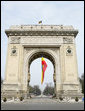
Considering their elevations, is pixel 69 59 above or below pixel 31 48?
below

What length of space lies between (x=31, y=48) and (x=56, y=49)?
469 cm

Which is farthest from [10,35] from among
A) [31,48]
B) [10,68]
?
[10,68]

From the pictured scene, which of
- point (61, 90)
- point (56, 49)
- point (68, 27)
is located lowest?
point (61, 90)

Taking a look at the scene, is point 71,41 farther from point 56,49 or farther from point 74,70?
point 74,70

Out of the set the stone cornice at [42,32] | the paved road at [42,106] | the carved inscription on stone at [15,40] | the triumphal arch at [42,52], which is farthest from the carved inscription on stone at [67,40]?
the paved road at [42,106]

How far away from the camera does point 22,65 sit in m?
25.5

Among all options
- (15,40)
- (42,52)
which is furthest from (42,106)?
(15,40)

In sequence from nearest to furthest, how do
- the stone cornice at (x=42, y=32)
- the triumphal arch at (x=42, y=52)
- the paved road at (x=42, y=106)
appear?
the paved road at (x=42, y=106), the triumphal arch at (x=42, y=52), the stone cornice at (x=42, y=32)

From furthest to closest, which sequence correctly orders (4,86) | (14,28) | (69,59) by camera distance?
(14,28)
(69,59)
(4,86)

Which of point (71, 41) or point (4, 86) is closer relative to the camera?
point (4, 86)

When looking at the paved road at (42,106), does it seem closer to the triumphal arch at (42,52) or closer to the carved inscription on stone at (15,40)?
the triumphal arch at (42,52)

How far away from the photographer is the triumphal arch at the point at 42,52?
2428cm

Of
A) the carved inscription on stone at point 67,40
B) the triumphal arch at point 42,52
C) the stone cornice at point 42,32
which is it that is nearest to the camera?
the triumphal arch at point 42,52

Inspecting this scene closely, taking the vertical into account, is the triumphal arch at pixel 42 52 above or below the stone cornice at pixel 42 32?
below
